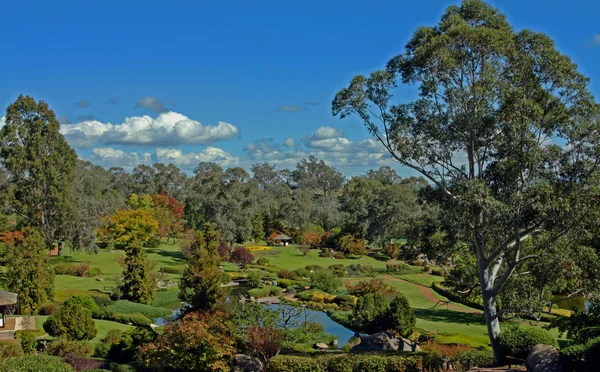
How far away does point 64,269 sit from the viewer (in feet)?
142

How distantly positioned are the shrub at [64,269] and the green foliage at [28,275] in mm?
13464

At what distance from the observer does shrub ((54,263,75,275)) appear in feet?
141

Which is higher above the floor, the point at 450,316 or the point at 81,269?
the point at 81,269

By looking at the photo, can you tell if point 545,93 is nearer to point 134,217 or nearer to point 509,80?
point 509,80

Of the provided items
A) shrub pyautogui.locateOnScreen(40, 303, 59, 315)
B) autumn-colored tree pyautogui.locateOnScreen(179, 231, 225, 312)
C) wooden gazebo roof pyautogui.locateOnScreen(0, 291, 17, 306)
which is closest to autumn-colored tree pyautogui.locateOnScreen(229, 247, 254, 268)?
shrub pyautogui.locateOnScreen(40, 303, 59, 315)

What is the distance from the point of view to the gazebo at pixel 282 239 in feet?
254

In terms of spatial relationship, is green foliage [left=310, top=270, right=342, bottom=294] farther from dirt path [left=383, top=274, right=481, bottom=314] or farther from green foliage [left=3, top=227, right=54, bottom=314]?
green foliage [left=3, top=227, right=54, bottom=314]

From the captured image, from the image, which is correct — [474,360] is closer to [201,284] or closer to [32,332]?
[201,284]

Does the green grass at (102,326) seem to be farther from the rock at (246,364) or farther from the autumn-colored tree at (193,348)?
the rock at (246,364)

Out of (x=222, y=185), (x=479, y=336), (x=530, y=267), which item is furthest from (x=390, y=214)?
(x=530, y=267)

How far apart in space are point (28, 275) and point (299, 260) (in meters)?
37.6

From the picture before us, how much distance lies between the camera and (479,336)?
88.3 feet

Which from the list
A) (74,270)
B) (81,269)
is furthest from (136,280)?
(74,270)

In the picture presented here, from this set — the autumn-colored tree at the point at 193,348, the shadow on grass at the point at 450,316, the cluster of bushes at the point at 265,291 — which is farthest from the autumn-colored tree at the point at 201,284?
the shadow on grass at the point at 450,316
